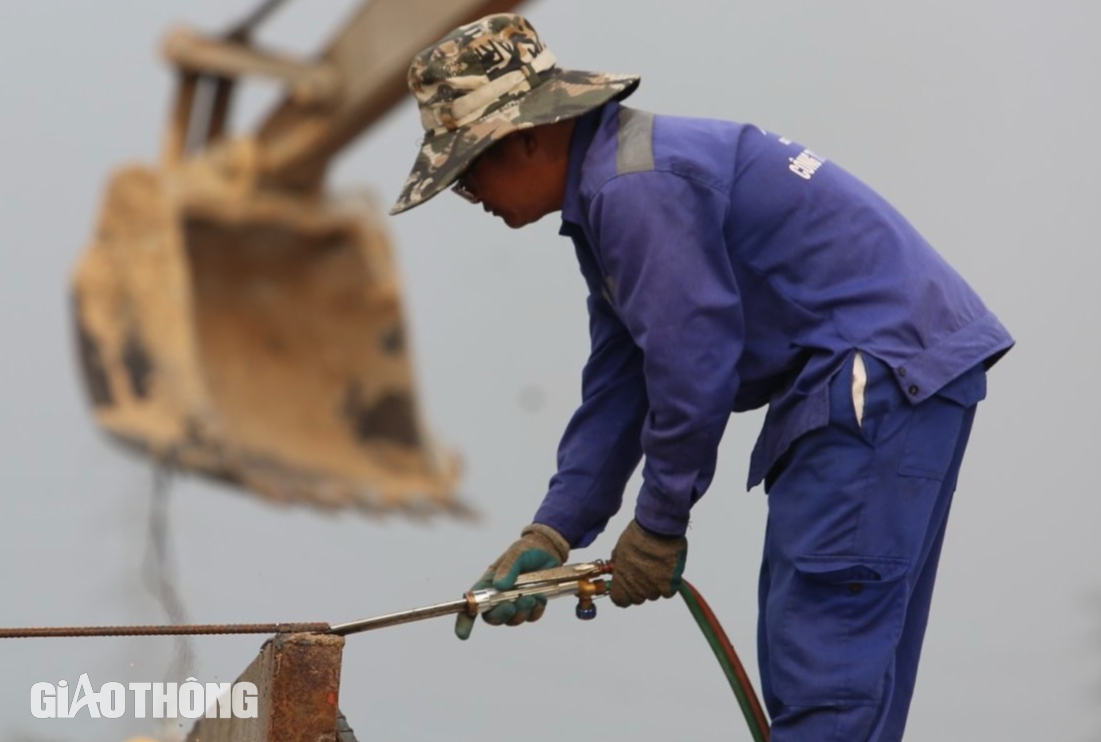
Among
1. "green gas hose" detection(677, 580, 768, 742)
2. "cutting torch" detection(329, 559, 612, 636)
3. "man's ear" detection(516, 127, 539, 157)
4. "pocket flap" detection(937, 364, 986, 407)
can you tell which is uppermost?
"man's ear" detection(516, 127, 539, 157)

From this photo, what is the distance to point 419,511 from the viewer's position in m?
6.97

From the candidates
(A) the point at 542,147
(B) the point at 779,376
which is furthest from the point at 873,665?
(A) the point at 542,147

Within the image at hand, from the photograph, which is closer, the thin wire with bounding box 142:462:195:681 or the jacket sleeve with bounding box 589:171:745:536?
the jacket sleeve with bounding box 589:171:745:536

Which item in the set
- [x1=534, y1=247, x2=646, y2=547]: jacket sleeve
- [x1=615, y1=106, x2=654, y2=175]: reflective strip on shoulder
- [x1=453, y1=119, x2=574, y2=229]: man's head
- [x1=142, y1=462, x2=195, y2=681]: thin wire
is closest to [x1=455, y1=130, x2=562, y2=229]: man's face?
[x1=453, y1=119, x2=574, y2=229]: man's head

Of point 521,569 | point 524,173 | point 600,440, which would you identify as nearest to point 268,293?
point 600,440

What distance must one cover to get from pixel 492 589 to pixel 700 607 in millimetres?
336

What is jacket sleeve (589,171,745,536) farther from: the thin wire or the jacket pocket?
the thin wire

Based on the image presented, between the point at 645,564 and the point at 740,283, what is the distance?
0.43m

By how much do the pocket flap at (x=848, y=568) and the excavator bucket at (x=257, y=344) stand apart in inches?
171

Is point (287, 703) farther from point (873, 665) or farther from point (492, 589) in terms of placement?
point (873, 665)

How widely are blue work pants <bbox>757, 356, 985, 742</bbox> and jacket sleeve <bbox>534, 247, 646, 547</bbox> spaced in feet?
1.33

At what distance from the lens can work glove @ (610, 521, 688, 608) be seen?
8.77 ft

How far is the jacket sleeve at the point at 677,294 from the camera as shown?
2492 millimetres

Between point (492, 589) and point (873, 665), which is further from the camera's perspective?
point (492, 589)
